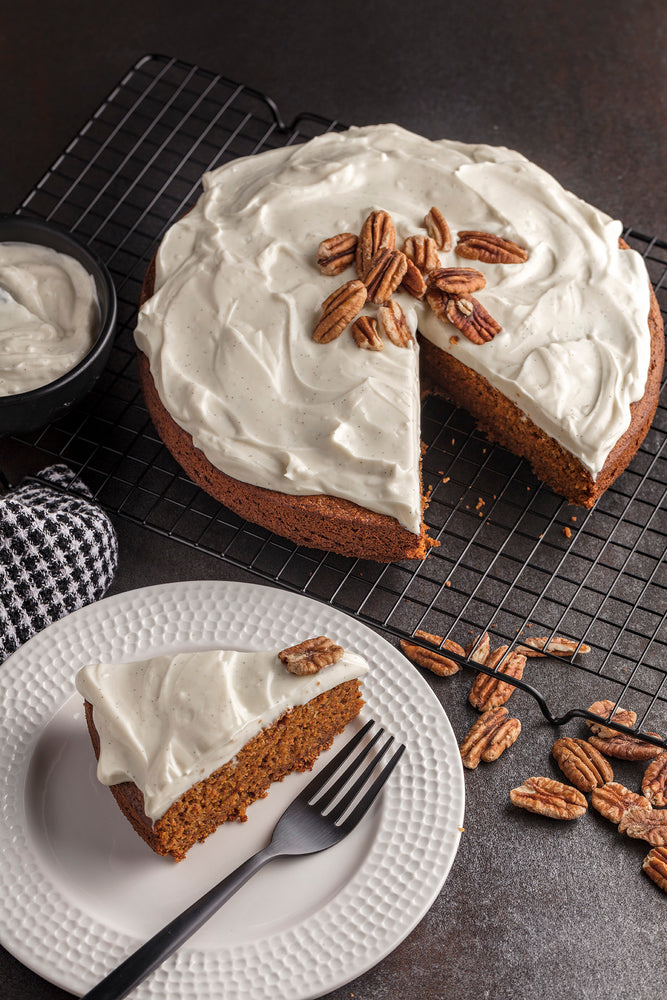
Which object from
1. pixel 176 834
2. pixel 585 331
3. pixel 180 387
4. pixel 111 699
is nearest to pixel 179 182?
pixel 180 387

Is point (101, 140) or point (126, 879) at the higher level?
point (101, 140)

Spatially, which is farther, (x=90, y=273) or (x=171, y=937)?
(x=90, y=273)

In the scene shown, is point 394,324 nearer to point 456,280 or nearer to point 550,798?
point 456,280

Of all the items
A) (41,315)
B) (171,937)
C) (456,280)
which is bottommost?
(171,937)

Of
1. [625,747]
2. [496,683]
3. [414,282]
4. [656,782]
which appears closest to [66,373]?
[414,282]

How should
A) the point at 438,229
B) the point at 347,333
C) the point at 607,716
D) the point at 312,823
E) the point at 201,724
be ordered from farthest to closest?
1. the point at 438,229
2. the point at 347,333
3. the point at 607,716
4. the point at 312,823
5. the point at 201,724

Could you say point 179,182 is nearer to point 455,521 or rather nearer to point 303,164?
point 303,164
